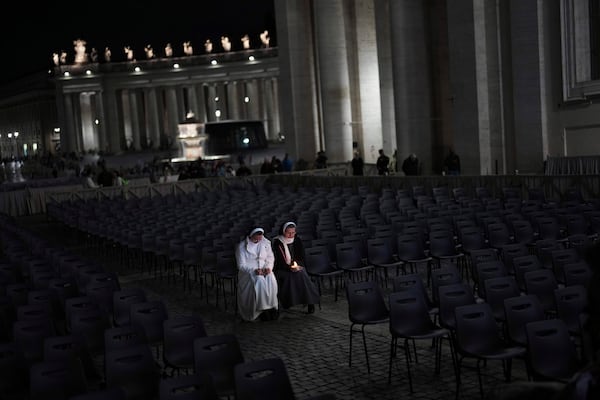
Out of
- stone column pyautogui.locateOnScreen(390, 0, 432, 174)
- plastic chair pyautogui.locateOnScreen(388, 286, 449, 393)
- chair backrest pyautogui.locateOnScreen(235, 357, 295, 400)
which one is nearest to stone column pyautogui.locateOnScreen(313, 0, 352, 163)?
stone column pyautogui.locateOnScreen(390, 0, 432, 174)

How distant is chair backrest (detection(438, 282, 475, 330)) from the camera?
939cm

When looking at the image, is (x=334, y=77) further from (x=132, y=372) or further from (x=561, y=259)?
(x=132, y=372)

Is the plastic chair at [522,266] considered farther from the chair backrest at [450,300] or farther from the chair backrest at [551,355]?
the chair backrest at [551,355]

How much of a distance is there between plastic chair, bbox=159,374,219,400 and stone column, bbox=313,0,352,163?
36753mm

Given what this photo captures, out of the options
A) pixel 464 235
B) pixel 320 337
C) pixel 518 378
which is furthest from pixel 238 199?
pixel 518 378

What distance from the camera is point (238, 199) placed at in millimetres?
27781

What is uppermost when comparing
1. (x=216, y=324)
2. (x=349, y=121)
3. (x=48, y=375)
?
(x=349, y=121)

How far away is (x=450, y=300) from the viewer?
9.46 metres

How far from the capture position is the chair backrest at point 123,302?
11.0 meters

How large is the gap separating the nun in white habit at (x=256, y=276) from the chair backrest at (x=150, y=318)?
300 cm

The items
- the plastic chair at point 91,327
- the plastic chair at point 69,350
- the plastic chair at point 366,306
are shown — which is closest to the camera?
the plastic chair at point 69,350

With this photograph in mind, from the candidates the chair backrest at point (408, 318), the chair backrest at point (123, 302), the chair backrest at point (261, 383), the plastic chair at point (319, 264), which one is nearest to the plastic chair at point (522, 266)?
the chair backrest at point (408, 318)

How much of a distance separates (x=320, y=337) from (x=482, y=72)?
2076 cm

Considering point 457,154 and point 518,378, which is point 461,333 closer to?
point 518,378
